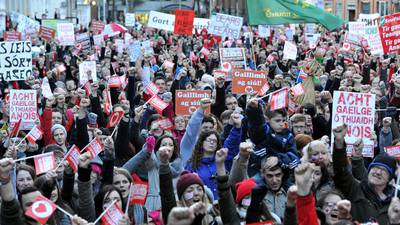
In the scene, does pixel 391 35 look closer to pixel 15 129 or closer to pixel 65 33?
pixel 15 129

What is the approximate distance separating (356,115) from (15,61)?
6.83 m

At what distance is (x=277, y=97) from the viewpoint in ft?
32.5

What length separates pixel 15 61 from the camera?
1524 centimetres

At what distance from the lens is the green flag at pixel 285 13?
22.2 metres

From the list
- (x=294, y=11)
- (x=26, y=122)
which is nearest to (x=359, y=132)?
(x=26, y=122)

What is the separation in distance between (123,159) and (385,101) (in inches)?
167

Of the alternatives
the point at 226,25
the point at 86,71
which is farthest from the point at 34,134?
the point at 226,25

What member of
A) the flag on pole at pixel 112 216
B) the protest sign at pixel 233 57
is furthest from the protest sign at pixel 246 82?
the flag on pole at pixel 112 216

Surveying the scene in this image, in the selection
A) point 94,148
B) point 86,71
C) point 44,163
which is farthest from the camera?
point 86,71

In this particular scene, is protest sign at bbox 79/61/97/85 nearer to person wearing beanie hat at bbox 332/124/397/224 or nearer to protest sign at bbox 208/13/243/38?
protest sign at bbox 208/13/243/38

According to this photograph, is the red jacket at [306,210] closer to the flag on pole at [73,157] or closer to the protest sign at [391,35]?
the flag on pole at [73,157]

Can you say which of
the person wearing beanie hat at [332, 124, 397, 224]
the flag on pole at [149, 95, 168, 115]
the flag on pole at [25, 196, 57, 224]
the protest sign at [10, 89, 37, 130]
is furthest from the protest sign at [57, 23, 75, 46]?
the flag on pole at [25, 196, 57, 224]

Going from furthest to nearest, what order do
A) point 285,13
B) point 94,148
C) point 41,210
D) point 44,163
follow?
point 285,13 → point 94,148 → point 44,163 → point 41,210

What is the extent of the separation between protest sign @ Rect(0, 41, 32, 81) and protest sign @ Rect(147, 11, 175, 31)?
45.2 ft
